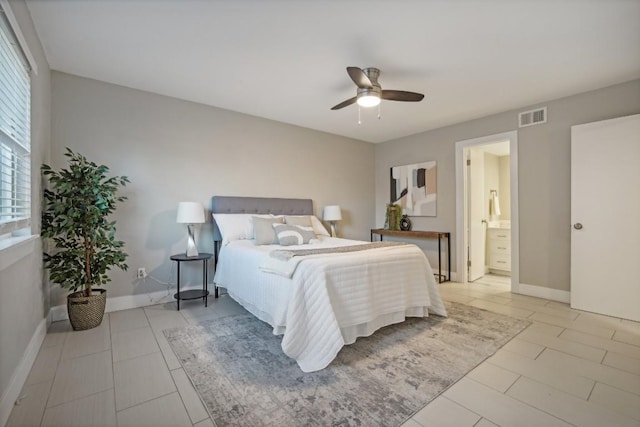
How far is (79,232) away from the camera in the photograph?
2656 mm

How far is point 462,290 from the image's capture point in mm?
4117

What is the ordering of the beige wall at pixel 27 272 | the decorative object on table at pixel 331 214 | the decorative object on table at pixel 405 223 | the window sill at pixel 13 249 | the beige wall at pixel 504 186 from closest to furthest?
the window sill at pixel 13 249 → the beige wall at pixel 27 272 → the decorative object on table at pixel 331 214 → the decorative object on table at pixel 405 223 → the beige wall at pixel 504 186

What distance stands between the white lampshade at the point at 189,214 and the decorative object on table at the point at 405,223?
11.1 ft

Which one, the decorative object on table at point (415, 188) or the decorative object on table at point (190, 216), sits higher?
the decorative object on table at point (415, 188)

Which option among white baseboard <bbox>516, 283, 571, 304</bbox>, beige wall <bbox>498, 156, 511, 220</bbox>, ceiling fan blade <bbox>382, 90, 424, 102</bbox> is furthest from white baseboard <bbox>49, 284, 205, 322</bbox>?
beige wall <bbox>498, 156, 511, 220</bbox>

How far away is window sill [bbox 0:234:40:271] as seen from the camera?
57.9 inches

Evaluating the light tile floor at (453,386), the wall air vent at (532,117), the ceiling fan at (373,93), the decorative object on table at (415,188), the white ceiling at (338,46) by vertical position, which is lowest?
the light tile floor at (453,386)

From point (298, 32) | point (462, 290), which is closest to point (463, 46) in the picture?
point (298, 32)

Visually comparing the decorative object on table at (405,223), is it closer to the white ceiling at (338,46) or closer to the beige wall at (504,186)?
the beige wall at (504,186)

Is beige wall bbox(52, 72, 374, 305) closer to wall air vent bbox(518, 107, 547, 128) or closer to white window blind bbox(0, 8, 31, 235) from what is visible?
white window blind bbox(0, 8, 31, 235)

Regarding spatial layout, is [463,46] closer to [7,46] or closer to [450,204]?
[450,204]

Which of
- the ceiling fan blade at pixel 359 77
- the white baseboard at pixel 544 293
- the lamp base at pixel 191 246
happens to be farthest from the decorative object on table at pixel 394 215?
the lamp base at pixel 191 246

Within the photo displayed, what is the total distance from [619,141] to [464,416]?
10.8 ft

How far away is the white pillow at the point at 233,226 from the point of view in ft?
11.8
